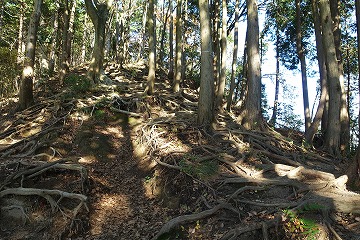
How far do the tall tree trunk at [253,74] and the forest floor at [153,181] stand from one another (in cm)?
57

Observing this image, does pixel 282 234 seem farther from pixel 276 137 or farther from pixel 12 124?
pixel 12 124

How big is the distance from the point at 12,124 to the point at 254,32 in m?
8.19

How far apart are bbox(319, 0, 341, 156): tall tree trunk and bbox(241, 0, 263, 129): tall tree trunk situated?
2.08 m

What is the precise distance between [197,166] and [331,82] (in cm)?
587

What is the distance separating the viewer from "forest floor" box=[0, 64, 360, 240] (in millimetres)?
4613

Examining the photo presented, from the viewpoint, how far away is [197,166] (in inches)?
253

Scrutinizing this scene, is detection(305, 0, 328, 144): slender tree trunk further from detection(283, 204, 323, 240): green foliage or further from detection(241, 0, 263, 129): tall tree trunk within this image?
detection(283, 204, 323, 240): green foliage

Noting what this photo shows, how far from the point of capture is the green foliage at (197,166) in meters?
6.16

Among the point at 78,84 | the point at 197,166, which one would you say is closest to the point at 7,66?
the point at 78,84

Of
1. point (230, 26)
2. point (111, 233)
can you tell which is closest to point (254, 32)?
point (111, 233)

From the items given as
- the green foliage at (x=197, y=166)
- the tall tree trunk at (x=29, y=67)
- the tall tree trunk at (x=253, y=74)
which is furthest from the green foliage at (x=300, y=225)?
the tall tree trunk at (x=29, y=67)

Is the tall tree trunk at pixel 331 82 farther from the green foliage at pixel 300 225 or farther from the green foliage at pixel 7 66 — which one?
the green foliage at pixel 7 66

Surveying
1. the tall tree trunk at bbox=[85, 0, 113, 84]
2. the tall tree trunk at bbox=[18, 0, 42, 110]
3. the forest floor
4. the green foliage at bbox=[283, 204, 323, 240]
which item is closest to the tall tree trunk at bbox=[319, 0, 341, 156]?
the forest floor

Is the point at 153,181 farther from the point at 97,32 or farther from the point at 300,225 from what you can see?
the point at 97,32
